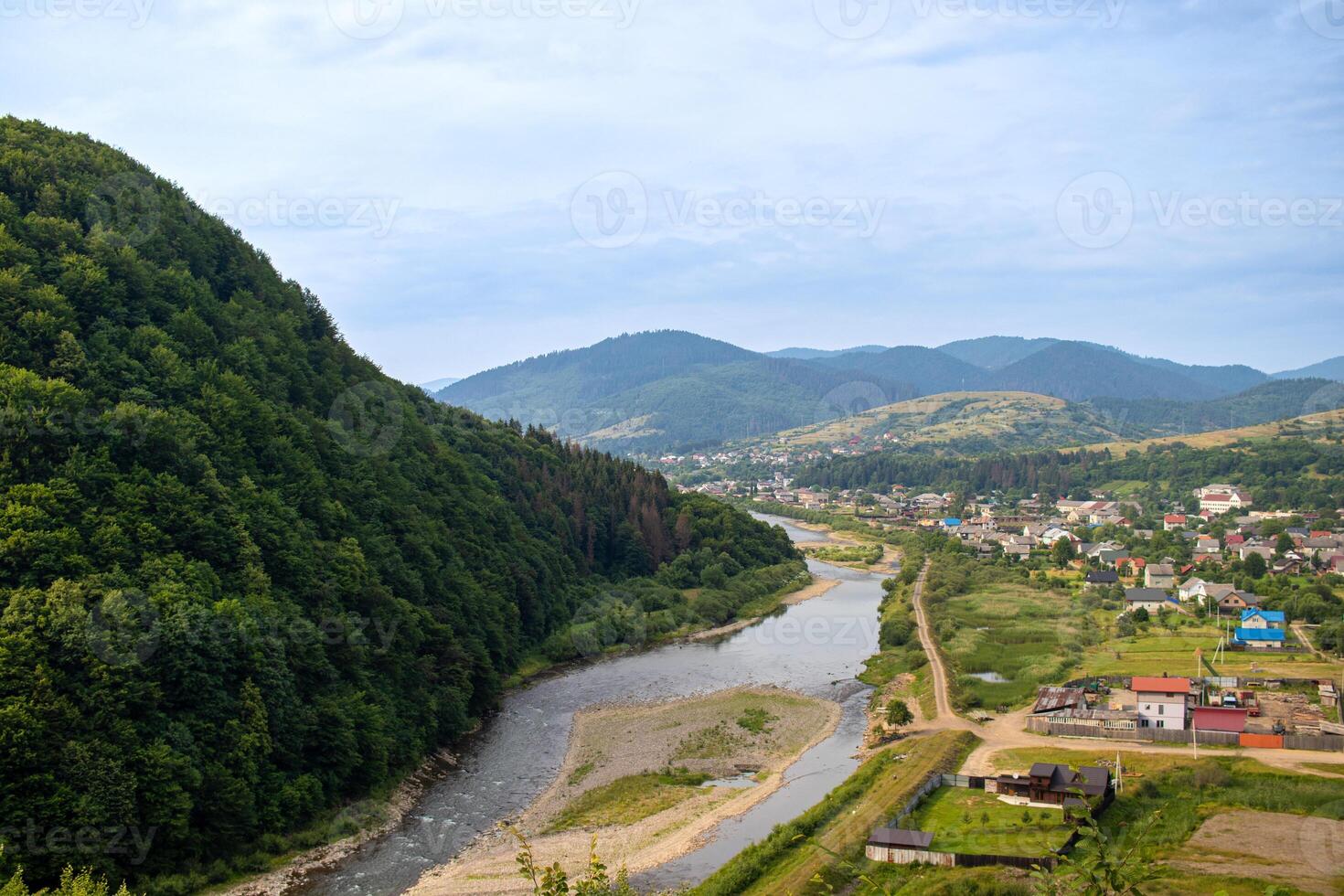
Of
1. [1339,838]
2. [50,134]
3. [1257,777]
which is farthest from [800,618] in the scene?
[50,134]

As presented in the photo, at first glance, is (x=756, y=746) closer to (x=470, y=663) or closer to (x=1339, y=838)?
(x=470, y=663)

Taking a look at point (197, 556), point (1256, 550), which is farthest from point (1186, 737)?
point (1256, 550)

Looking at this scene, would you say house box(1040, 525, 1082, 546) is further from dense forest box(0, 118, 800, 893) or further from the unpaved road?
the unpaved road

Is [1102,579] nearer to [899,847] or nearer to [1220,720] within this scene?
[1220,720]

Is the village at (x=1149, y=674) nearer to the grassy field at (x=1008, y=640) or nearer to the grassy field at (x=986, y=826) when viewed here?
the grassy field at (x=986, y=826)

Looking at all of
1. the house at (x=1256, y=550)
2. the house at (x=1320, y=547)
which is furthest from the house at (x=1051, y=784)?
the house at (x=1320, y=547)

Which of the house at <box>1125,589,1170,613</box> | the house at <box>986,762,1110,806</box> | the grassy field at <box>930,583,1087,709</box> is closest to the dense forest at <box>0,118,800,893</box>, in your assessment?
the house at <box>986,762,1110,806</box>
